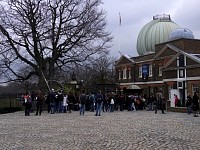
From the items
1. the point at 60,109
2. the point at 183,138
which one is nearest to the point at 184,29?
the point at 60,109

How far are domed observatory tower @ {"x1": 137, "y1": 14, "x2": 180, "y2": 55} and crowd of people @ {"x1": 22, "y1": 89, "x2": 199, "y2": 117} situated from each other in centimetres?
2227

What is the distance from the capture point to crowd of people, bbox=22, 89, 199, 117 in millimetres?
27337

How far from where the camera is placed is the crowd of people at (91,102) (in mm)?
27337

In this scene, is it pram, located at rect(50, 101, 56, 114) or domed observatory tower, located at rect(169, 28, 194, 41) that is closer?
pram, located at rect(50, 101, 56, 114)

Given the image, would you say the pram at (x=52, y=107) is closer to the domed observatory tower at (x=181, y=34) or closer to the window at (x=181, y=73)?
the window at (x=181, y=73)

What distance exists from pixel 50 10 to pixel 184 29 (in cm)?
2454

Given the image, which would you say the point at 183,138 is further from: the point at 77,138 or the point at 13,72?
the point at 13,72

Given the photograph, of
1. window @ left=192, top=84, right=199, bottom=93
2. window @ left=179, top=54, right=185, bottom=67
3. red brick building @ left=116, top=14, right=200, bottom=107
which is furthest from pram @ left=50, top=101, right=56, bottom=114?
window @ left=179, top=54, right=185, bottom=67

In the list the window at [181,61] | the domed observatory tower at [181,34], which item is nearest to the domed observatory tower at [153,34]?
the domed observatory tower at [181,34]

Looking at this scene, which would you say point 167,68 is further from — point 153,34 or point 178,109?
point 153,34

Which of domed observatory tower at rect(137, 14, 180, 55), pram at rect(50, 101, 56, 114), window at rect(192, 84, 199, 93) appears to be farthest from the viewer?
domed observatory tower at rect(137, 14, 180, 55)

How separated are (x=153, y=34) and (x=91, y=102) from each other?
31459 mm

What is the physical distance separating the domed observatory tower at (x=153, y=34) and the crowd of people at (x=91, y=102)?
22268 millimetres

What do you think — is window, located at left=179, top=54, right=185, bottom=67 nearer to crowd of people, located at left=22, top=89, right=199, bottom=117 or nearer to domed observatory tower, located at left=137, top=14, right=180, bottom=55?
crowd of people, located at left=22, top=89, right=199, bottom=117
